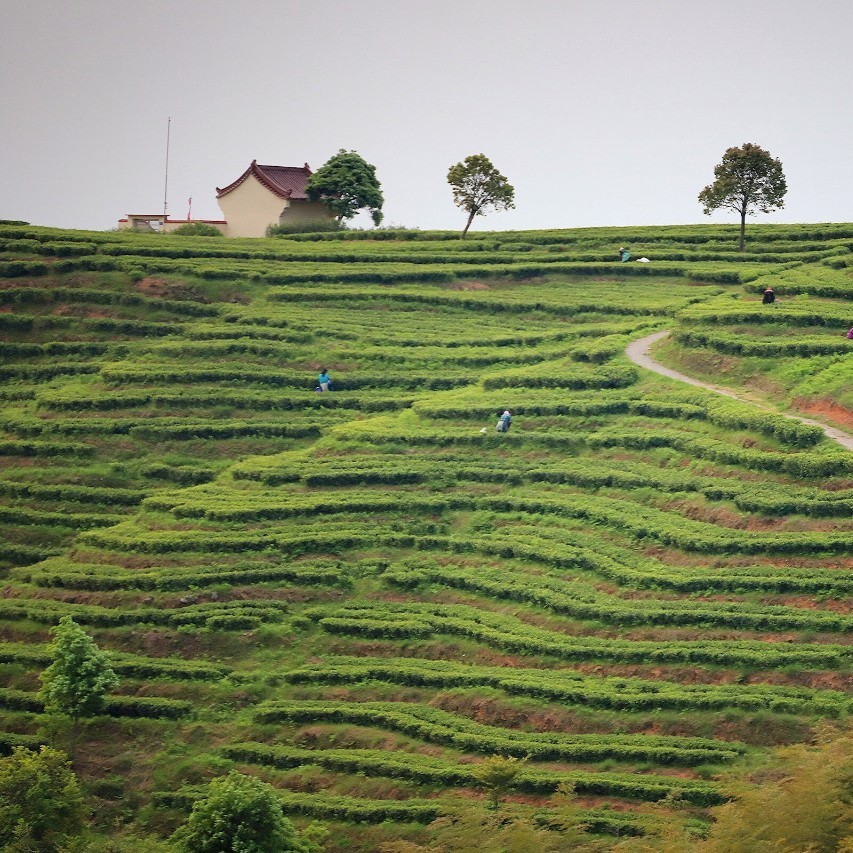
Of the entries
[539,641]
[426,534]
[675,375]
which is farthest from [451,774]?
[675,375]

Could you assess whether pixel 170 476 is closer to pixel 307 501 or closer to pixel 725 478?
pixel 307 501

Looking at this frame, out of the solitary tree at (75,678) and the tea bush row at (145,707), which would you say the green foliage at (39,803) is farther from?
the tea bush row at (145,707)

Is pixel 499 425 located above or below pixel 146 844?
above

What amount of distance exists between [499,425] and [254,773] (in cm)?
1778

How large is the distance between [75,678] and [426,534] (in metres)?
11.8

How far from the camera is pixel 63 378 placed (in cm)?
5806

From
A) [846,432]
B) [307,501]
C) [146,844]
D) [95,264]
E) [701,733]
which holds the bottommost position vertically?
[146,844]

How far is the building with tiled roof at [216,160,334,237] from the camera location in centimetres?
8206

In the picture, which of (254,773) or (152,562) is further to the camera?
(152,562)

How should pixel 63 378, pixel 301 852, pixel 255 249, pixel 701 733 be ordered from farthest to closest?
1. pixel 255 249
2. pixel 63 378
3. pixel 701 733
4. pixel 301 852

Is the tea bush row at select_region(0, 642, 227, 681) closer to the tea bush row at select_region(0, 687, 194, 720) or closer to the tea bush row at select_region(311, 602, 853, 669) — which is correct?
the tea bush row at select_region(0, 687, 194, 720)

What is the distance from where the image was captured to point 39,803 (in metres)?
31.8

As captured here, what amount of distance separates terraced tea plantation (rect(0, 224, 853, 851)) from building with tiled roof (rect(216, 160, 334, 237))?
16.2 meters

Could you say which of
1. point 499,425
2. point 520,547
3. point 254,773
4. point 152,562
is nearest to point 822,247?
point 499,425
